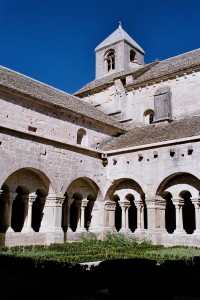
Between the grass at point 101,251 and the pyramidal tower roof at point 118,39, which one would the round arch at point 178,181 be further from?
the pyramidal tower roof at point 118,39

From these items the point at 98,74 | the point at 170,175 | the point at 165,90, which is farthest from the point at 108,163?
the point at 98,74

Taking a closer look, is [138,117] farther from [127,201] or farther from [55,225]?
[55,225]

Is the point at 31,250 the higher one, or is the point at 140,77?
the point at 140,77

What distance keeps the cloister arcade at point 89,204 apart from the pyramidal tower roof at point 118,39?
1609cm

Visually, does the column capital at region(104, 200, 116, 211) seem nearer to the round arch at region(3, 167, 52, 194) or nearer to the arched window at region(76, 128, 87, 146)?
the round arch at region(3, 167, 52, 194)

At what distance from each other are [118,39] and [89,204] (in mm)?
16936

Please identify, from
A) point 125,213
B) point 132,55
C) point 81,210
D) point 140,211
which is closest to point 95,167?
point 81,210

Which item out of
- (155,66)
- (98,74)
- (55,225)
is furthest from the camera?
(98,74)

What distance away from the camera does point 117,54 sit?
27.8 meters

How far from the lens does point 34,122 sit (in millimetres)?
16297

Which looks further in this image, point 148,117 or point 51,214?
point 148,117

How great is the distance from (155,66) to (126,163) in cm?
1163

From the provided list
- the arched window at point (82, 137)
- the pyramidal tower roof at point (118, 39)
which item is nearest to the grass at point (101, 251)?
the arched window at point (82, 137)

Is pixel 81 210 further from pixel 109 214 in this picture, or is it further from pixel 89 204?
pixel 109 214
